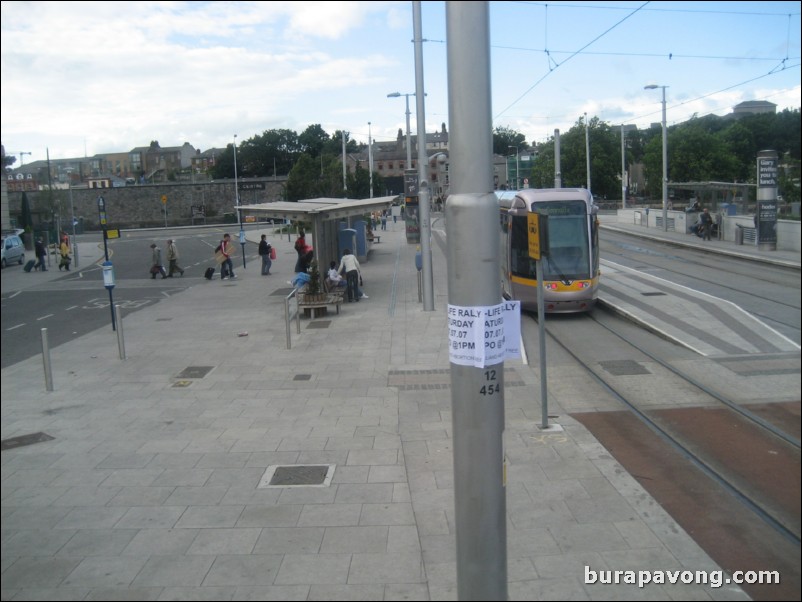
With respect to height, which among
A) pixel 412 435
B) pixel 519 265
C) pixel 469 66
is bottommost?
pixel 412 435

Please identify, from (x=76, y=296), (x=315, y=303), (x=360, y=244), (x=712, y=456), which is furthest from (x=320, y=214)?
(x=712, y=456)

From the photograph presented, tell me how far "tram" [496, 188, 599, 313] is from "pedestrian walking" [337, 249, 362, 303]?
197 inches

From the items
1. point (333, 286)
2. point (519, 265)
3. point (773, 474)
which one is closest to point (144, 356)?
point (333, 286)

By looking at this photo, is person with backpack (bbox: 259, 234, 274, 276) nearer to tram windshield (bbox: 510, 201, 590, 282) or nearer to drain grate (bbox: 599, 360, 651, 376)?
tram windshield (bbox: 510, 201, 590, 282)

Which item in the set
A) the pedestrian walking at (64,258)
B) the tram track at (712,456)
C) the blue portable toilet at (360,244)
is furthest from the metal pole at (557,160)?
the pedestrian walking at (64,258)

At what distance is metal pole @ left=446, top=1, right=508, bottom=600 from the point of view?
3941 mm

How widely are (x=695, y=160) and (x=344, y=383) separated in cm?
1790

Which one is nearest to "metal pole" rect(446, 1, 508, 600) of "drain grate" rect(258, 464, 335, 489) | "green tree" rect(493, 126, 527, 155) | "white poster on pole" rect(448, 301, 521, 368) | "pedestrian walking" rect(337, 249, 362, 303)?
"white poster on pole" rect(448, 301, 521, 368)

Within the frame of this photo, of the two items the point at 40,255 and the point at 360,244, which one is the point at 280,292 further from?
the point at 40,255

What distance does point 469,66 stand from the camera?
3.93 metres

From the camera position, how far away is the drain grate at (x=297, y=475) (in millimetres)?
7520

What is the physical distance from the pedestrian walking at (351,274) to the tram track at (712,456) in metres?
8.89

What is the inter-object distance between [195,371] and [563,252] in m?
8.71

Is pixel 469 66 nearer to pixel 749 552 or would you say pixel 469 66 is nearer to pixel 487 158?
pixel 487 158
